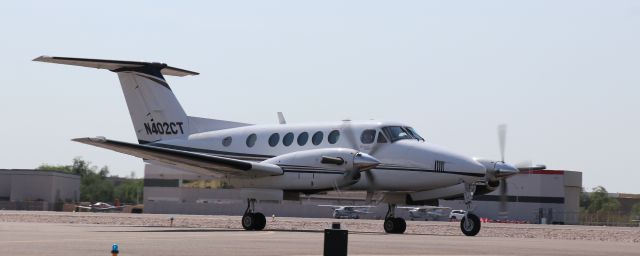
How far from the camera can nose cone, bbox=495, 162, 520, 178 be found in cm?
2961

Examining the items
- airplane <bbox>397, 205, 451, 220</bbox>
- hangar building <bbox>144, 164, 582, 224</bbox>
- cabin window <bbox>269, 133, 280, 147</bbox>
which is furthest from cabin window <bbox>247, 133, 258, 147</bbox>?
hangar building <bbox>144, 164, 582, 224</bbox>

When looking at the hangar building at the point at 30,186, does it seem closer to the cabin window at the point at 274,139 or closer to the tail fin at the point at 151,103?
the tail fin at the point at 151,103

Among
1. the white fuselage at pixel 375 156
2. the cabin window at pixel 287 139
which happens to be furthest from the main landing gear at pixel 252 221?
the cabin window at pixel 287 139

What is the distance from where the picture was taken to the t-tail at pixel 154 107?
36312mm

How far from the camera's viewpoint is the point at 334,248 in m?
13.3

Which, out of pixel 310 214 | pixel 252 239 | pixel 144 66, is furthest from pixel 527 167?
pixel 310 214

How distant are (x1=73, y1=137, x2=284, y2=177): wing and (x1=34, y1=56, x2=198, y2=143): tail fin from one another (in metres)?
5.08

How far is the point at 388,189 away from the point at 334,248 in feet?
59.0

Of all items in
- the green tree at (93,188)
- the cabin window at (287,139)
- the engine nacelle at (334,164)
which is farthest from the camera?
the green tree at (93,188)

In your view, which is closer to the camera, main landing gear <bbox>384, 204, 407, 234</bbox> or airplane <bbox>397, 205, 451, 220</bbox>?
main landing gear <bbox>384, 204, 407, 234</bbox>

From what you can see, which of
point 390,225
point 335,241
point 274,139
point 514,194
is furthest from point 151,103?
point 514,194

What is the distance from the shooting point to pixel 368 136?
102ft

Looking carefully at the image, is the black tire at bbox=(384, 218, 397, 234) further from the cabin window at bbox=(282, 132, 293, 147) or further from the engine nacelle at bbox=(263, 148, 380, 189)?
the cabin window at bbox=(282, 132, 293, 147)

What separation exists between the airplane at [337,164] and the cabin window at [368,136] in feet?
0.10
